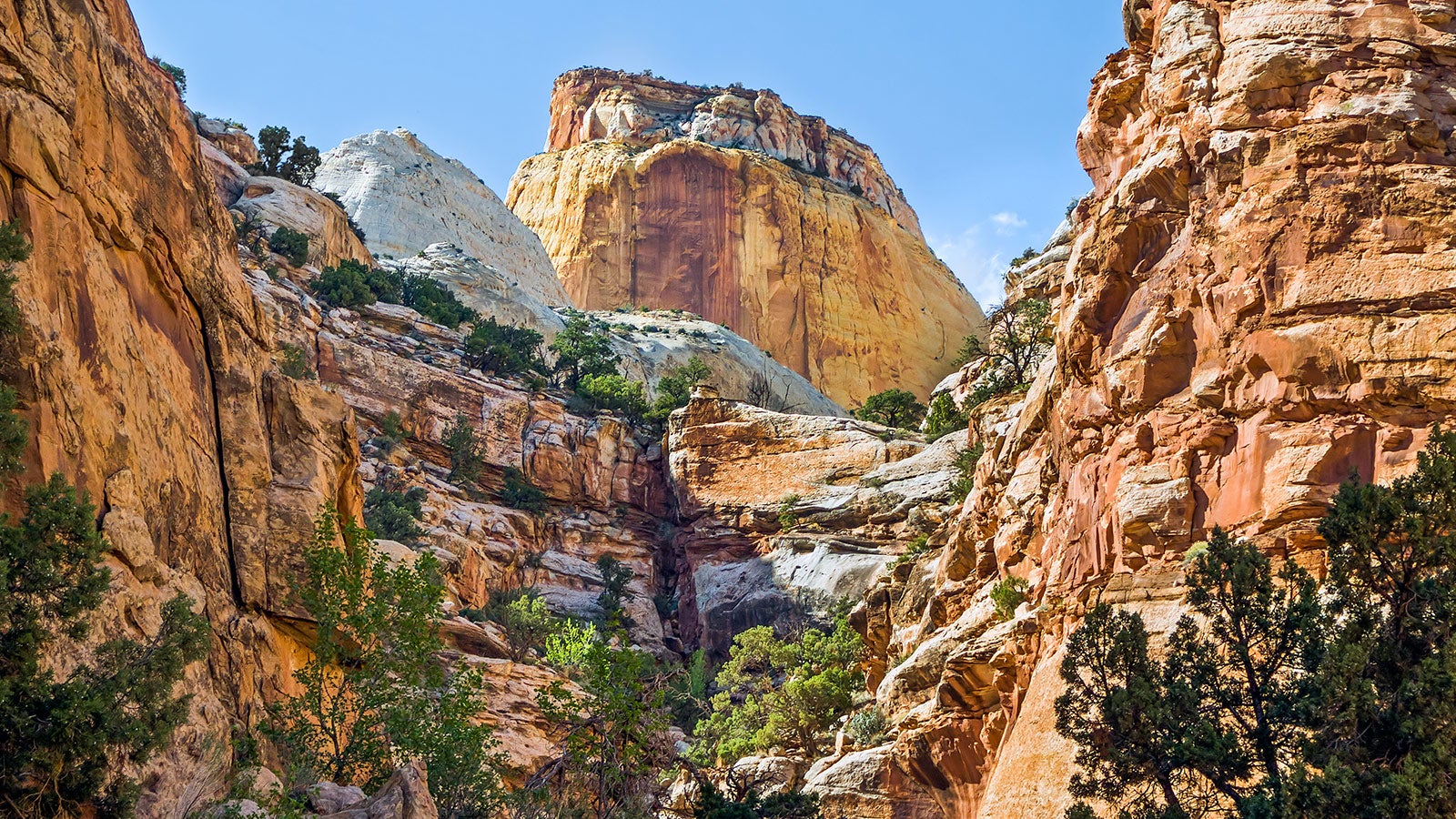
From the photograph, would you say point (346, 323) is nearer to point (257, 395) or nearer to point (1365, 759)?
point (257, 395)

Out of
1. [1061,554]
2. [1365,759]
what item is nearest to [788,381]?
[1061,554]

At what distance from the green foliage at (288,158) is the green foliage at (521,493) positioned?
2248 cm

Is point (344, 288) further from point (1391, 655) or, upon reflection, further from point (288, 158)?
point (1391, 655)

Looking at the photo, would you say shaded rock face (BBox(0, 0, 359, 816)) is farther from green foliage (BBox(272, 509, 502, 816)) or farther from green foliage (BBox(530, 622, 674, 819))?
green foliage (BBox(530, 622, 674, 819))

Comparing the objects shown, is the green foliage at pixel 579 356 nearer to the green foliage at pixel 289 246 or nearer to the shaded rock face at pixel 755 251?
the green foliage at pixel 289 246

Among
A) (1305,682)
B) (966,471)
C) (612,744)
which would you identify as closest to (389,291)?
(966,471)

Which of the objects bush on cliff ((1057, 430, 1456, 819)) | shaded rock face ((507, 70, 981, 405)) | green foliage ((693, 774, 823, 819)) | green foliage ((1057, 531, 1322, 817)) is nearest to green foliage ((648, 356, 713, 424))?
shaded rock face ((507, 70, 981, 405))

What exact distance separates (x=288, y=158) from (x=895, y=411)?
36757mm

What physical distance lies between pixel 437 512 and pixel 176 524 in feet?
103

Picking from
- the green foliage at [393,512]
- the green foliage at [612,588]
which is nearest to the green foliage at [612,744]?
the green foliage at [393,512]

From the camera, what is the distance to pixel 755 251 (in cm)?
11738

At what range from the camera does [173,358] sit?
25.5 metres

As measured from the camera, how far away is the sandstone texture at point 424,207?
89812mm

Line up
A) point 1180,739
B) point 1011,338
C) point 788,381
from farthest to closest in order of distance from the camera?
point 788,381 < point 1011,338 < point 1180,739
